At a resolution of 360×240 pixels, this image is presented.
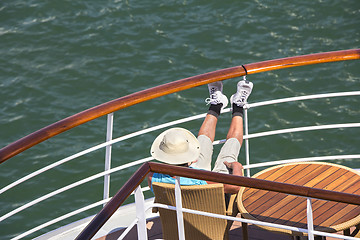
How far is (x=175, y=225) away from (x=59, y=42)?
7519mm

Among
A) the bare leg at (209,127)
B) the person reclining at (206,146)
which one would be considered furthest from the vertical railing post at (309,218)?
the bare leg at (209,127)

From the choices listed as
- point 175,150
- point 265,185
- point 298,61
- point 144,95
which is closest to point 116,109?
point 144,95

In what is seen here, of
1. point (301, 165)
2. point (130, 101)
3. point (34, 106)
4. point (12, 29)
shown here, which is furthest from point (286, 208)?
point (12, 29)

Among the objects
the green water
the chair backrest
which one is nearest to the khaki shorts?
the chair backrest

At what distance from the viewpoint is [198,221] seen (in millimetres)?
4207

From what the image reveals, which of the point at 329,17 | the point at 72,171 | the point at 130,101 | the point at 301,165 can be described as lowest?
the point at 72,171

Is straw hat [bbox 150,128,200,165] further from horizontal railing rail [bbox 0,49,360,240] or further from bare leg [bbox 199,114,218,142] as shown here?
bare leg [bbox 199,114,218,142]

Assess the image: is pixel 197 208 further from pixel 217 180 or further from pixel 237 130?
pixel 237 130

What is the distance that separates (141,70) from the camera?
10617mm

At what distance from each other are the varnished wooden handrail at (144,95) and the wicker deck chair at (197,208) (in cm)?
77

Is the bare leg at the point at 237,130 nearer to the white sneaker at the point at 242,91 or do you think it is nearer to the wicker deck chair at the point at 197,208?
the white sneaker at the point at 242,91

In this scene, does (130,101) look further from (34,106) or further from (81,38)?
(81,38)

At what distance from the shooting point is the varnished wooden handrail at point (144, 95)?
4215 millimetres

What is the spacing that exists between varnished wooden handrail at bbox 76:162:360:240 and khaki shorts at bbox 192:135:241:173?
1.86 m
